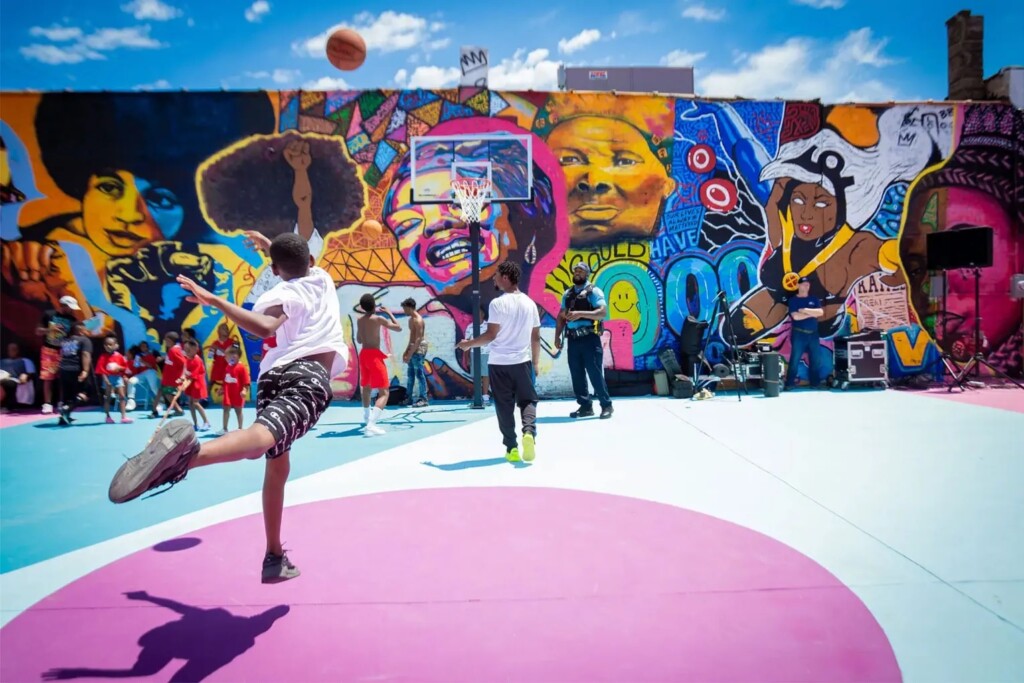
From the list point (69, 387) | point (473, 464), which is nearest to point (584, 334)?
point (473, 464)

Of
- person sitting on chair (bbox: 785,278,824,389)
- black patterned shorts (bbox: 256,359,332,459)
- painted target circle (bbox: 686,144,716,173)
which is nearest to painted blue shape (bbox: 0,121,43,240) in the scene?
black patterned shorts (bbox: 256,359,332,459)

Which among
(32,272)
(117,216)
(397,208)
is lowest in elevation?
(32,272)

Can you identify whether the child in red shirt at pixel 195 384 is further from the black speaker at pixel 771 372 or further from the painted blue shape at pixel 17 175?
the black speaker at pixel 771 372

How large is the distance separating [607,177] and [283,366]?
10.1 m

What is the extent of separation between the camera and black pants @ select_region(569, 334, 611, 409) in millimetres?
9000

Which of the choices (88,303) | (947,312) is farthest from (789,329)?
(88,303)

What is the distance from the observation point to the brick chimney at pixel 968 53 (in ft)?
43.2

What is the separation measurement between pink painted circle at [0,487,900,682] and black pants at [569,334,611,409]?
4595mm

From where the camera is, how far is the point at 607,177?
1227cm

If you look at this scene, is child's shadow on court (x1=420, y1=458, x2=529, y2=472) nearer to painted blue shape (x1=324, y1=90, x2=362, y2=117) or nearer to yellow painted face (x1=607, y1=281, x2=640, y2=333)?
yellow painted face (x1=607, y1=281, x2=640, y2=333)

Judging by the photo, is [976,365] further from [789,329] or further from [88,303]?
[88,303]

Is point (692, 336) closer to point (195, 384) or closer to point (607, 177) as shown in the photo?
point (607, 177)

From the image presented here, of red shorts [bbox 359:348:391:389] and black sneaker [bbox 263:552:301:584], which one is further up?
red shorts [bbox 359:348:391:389]

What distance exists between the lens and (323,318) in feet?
11.7
